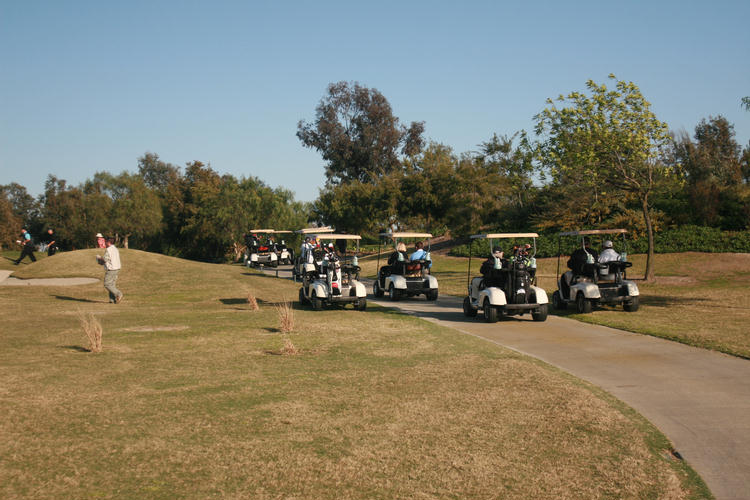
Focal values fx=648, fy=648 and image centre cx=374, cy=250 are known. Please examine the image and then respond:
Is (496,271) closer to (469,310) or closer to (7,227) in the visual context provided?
(469,310)

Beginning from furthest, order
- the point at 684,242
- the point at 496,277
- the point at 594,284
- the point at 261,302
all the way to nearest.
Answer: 1. the point at 684,242
2. the point at 261,302
3. the point at 594,284
4. the point at 496,277

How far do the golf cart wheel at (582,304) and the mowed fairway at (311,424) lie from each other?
5.69m

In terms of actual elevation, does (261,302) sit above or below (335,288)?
below

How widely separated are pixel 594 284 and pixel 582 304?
2.09 ft

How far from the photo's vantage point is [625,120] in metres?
24.0

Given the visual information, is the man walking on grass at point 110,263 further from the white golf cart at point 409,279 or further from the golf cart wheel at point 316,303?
the white golf cart at point 409,279

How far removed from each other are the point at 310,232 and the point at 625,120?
12785mm

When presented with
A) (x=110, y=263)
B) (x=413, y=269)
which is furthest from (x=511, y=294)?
(x=110, y=263)

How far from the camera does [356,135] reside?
77438 mm

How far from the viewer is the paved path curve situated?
5906 mm

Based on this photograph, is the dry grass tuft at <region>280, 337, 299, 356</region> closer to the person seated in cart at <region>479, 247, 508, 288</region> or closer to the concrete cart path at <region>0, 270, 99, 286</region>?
the person seated in cart at <region>479, 247, 508, 288</region>

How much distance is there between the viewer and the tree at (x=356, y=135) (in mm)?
76000

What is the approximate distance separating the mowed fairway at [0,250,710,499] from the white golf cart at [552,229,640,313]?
A: 18.9ft

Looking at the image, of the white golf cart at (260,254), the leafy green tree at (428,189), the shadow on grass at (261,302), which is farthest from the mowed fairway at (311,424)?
the leafy green tree at (428,189)
